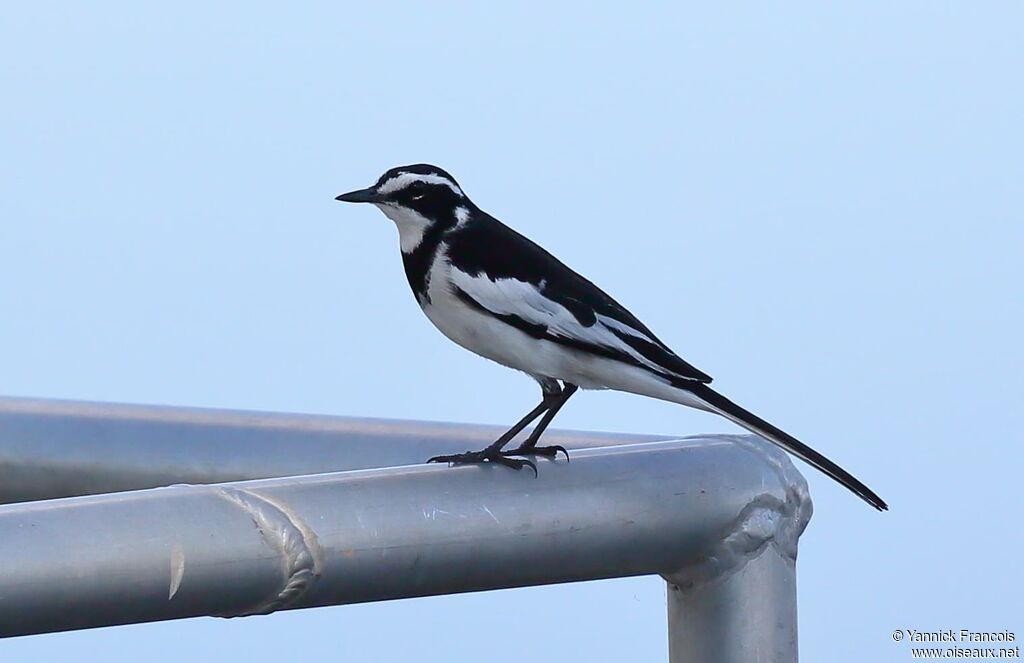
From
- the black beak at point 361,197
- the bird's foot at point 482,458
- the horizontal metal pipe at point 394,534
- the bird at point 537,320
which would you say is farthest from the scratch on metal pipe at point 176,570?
the black beak at point 361,197

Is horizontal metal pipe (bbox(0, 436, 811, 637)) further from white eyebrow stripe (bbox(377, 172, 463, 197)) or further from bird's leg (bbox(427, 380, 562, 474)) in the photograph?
white eyebrow stripe (bbox(377, 172, 463, 197))

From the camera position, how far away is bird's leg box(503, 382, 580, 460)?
1.53m

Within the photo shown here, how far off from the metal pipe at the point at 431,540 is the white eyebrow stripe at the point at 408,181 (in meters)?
1.09

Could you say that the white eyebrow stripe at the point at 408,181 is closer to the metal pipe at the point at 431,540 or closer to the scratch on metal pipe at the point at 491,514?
the metal pipe at the point at 431,540

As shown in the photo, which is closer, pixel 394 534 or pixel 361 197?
pixel 394 534

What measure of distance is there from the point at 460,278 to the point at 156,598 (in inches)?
48.9

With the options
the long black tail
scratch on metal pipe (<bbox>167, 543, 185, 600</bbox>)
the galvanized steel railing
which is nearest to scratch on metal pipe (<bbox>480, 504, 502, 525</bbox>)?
the galvanized steel railing

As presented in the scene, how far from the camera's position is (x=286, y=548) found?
40.3 inches

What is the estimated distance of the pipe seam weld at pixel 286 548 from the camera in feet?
3.36

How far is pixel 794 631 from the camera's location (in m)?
1.29

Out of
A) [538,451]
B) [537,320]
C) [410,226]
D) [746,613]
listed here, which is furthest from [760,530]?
[410,226]

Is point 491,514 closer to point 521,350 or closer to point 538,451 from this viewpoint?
point 538,451

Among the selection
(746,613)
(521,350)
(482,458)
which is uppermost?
(521,350)

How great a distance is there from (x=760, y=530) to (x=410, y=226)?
121cm
